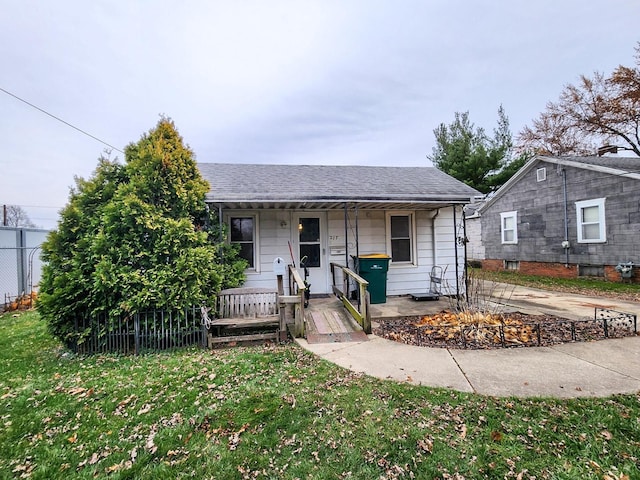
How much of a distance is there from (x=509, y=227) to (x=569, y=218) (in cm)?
282

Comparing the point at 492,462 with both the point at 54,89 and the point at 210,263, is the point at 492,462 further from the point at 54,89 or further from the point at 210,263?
the point at 54,89

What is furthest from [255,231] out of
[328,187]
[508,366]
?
[508,366]

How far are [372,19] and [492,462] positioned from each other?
10024 millimetres

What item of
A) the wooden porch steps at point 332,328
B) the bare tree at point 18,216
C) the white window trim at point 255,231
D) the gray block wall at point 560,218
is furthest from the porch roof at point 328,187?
the bare tree at point 18,216

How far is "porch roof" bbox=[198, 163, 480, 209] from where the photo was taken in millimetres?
6137

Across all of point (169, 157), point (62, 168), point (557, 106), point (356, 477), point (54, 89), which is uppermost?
point (557, 106)

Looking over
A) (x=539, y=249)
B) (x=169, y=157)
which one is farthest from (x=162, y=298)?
(x=539, y=249)

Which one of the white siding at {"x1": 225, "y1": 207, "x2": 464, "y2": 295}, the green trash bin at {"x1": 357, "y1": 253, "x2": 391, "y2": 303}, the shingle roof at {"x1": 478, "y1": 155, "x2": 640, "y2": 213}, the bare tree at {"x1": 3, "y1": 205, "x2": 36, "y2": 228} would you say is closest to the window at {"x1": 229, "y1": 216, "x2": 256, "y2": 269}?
the white siding at {"x1": 225, "y1": 207, "x2": 464, "y2": 295}

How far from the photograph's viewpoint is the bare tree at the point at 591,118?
16.8m

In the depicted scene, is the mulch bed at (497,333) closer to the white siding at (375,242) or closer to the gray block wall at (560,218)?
the white siding at (375,242)

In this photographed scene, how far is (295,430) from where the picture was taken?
2443 millimetres

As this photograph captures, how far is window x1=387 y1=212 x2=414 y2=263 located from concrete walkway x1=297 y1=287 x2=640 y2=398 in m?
3.88

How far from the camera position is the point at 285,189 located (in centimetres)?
666

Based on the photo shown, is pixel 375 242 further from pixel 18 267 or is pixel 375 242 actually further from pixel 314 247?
pixel 18 267
